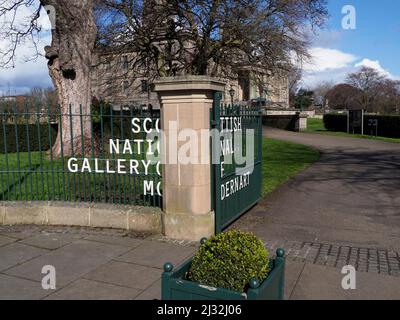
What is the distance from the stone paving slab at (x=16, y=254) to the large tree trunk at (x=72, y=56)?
752cm

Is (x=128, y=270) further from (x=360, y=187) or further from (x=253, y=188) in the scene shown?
(x=360, y=187)

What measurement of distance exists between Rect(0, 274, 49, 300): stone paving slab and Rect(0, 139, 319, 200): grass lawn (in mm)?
2316

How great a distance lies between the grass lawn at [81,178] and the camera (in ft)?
22.6

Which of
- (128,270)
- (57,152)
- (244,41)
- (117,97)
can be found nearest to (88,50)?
(57,152)

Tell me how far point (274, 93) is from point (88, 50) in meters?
13.7

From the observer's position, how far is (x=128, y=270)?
4.69 m

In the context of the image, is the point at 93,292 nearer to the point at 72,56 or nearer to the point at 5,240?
the point at 5,240

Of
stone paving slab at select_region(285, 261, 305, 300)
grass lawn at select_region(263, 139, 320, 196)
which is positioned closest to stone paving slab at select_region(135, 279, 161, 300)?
stone paving slab at select_region(285, 261, 305, 300)

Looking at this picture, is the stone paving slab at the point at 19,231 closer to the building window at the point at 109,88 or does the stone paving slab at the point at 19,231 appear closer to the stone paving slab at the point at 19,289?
the stone paving slab at the point at 19,289

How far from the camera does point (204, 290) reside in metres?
2.76

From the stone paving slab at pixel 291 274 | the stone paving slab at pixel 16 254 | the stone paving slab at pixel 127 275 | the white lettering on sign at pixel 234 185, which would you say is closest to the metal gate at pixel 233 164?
the white lettering on sign at pixel 234 185

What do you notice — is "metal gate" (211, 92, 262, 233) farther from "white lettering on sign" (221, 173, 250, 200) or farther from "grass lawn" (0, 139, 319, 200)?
"grass lawn" (0, 139, 319, 200)

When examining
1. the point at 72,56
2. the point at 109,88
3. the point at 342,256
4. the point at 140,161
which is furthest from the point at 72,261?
the point at 109,88

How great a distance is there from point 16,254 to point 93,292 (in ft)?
5.61
